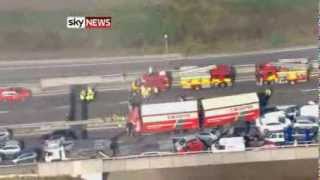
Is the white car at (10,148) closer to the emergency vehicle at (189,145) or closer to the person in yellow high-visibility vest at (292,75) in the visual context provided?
the emergency vehicle at (189,145)

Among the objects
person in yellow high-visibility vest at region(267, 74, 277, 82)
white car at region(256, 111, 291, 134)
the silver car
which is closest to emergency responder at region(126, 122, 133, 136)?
the silver car

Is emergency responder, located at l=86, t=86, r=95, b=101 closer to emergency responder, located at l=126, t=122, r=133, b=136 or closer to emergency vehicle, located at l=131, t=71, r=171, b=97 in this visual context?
emergency vehicle, located at l=131, t=71, r=171, b=97

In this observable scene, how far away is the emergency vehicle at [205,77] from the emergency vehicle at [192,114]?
0.41 meters

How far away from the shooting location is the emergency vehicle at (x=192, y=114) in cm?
1061

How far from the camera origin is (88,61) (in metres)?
11.2

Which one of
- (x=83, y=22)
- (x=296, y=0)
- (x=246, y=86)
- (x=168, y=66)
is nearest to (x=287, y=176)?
(x=246, y=86)

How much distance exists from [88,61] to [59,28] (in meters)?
0.85

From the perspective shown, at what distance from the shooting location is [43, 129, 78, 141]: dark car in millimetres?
10421

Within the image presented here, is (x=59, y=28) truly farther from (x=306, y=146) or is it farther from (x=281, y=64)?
(x=306, y=146)

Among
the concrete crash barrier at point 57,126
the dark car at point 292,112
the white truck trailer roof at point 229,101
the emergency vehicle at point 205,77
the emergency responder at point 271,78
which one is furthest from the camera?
the emergency responder at point 271,78

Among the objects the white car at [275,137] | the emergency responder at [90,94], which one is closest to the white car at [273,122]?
the white car at [275,137]

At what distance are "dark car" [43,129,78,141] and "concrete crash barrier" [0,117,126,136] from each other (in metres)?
0.08

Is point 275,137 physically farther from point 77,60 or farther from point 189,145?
point 77,60

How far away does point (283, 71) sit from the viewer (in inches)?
447
